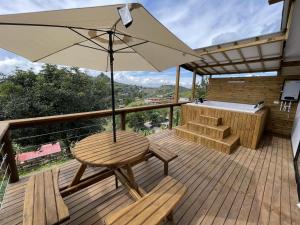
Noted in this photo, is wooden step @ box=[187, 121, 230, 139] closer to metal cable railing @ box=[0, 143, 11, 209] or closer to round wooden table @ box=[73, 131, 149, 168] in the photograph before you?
round wooden table @ box=[73, 131, 149, 168]

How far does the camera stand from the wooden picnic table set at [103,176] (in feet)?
3.69

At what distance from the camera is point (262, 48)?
143 inches

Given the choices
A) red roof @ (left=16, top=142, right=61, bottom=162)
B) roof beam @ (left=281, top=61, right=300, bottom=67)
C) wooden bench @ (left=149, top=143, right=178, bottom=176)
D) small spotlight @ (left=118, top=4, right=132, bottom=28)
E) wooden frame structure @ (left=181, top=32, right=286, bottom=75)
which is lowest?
red roof @ (left=16, top=142, right=61, bottom=162)

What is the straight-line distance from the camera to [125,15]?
0.85 metres

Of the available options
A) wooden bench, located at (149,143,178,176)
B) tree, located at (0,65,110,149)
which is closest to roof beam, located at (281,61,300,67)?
wooden bench, located at (149,143,178,176)

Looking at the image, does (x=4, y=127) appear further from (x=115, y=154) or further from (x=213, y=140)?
(x=213, y=140)

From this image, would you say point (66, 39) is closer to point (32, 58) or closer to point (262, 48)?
point (32, 58)

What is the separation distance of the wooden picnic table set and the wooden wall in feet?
16.1

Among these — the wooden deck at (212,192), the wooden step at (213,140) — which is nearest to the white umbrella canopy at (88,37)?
the wooden deck at (212,192)

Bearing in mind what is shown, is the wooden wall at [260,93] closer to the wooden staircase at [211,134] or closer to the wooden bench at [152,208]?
the wooden staircase at [211,134]

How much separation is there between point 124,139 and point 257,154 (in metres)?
3.02

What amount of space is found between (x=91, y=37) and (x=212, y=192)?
2.46 m

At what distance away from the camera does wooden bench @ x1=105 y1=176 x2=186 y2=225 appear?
43.6 inches

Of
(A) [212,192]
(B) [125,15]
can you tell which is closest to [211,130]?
(A) [212,192]
